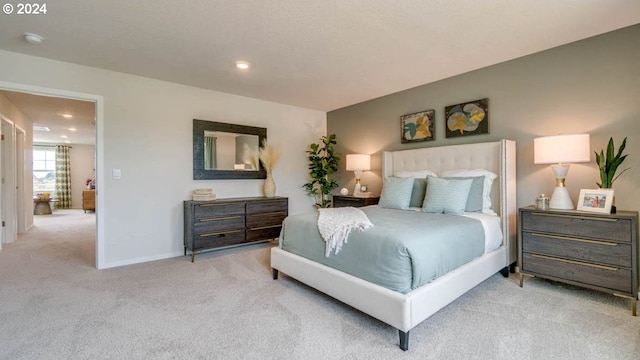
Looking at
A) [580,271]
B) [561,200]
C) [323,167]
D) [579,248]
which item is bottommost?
[580,271]

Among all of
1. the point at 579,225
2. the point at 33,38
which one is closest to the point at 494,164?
the point at 579,225

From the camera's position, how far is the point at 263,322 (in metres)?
2.12

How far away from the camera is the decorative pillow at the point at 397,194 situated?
11.3 ft

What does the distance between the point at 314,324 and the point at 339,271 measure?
419 millimetres

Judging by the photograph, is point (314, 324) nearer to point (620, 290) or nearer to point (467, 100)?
point (620, 290)

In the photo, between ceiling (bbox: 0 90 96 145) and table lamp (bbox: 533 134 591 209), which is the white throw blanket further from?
ceiling (bbox: 0 90 96 145)

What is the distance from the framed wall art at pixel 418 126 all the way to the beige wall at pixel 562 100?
0.28 ft

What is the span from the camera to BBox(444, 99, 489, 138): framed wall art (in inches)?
135

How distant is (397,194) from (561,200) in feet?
5.00

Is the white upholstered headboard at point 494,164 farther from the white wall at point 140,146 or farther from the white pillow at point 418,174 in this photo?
the white wall at point 140,146

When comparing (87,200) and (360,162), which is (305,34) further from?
(87,200)

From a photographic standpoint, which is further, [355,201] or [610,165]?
[355,201]

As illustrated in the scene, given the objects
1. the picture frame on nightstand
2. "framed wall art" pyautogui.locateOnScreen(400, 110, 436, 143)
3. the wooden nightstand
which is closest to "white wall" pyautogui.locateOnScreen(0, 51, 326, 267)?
the wooden nightstand

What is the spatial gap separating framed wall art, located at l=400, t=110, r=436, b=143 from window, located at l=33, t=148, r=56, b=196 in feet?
36.8
